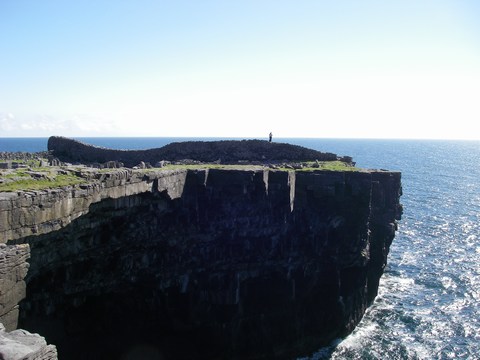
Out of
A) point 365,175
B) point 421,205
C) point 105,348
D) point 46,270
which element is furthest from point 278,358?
point 421,205

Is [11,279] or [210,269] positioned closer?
[11,279]

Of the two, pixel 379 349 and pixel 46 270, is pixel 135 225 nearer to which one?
pixel 46 270

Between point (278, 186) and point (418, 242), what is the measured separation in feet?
96.6

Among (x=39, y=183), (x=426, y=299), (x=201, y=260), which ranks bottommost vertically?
(x=426, y=299)

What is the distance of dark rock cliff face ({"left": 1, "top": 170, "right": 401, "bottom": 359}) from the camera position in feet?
60.2

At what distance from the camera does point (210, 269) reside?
23062 mm

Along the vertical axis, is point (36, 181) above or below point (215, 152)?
below

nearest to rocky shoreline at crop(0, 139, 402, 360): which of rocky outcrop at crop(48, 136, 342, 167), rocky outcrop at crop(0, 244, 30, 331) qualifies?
rocky outcrop at crop(0, 244, 30, 331)

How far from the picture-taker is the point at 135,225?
20.1 meters

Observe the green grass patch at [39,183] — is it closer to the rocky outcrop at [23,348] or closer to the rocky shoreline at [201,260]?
the rocky shoreline at [201,260]

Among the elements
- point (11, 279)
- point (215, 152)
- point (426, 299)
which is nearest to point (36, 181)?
point (11, 279)

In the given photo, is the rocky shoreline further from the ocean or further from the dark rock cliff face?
the ocean

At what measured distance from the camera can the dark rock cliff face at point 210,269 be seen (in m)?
18.4

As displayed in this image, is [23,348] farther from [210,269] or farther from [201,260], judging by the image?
[210,269]
